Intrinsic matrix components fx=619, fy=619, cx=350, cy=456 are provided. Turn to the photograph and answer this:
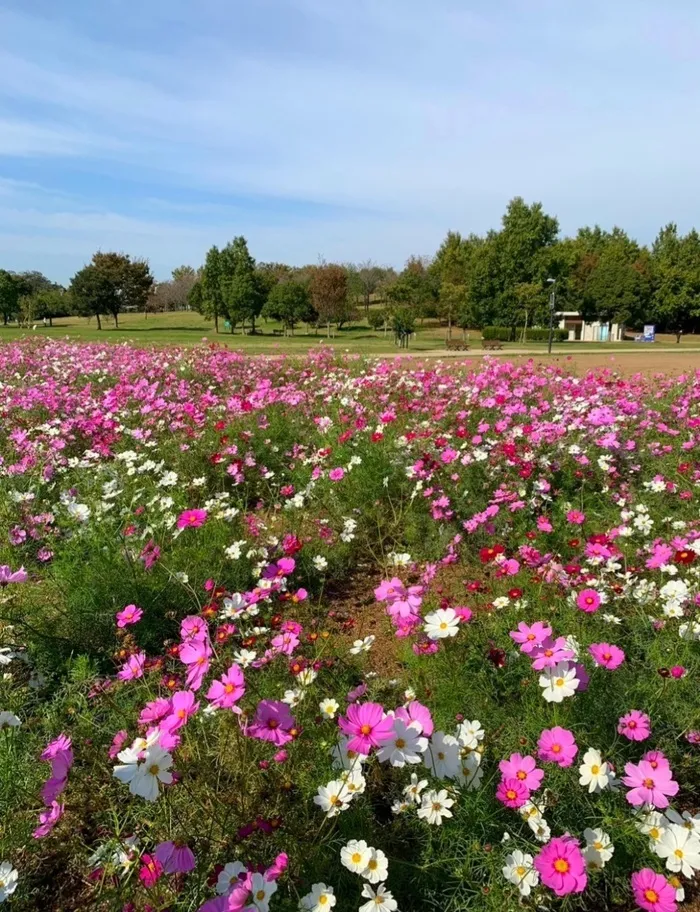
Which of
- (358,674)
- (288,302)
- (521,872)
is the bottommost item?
(358,674)

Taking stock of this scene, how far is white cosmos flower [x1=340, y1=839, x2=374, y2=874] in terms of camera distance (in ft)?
4.01

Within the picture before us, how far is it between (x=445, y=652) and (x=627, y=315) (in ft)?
177

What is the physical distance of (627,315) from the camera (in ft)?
164

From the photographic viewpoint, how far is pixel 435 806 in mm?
1423

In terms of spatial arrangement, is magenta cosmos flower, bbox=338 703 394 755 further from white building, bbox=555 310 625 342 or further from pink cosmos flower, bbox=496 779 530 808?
white building, bbox=555 310 625 342

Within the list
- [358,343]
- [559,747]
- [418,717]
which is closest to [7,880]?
[418,717]

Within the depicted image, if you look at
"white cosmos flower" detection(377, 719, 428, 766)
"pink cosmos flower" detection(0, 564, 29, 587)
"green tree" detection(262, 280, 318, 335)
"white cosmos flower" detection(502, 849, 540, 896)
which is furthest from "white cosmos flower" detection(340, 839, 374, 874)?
"green tree" detection(262, 280, 318, 335)

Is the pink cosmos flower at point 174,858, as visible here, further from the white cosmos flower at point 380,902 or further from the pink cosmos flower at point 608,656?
the pink cosmos flower at point 608,656

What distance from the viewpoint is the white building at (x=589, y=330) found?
2062 inches

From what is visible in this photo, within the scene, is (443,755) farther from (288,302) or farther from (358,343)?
(288,302)

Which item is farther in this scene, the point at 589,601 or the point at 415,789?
the point at 589,601

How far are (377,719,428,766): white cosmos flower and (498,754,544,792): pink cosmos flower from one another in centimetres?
25

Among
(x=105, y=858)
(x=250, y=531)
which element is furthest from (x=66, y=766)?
(x=250, y=531)

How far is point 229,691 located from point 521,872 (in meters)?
0.72
